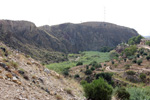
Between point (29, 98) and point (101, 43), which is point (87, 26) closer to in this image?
point (101, 43)

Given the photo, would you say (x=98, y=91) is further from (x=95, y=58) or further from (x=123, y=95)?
(x=95, y=58)

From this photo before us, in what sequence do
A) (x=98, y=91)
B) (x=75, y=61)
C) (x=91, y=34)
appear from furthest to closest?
(x=91, y=34) → (x=75, y=61) → (x=98, y=91)

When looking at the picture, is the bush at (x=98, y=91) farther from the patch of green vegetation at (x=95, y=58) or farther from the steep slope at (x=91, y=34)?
the steep slope at (x=91, y=34)

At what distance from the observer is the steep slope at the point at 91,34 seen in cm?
8742

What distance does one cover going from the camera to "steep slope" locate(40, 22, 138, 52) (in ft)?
287

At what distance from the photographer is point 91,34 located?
310 ft

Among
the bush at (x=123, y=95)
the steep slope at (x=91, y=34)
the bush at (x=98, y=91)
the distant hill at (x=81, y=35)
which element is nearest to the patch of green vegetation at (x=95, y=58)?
the distant hill at (x=81, y=35)

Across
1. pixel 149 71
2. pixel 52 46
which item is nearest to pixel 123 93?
pixel 149 71

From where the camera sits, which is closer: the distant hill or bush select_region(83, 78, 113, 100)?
bush select_region(83, 78, 113, 100)

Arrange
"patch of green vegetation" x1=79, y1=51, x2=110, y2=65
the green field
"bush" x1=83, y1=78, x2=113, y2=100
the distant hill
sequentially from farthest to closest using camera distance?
1. the distant hill
2. "patch of green vegetation" x1=79, y1=51, x2=110, y2=65
3. the green field
4. "bush" x1=83, y1=78, x2=113, y2=100

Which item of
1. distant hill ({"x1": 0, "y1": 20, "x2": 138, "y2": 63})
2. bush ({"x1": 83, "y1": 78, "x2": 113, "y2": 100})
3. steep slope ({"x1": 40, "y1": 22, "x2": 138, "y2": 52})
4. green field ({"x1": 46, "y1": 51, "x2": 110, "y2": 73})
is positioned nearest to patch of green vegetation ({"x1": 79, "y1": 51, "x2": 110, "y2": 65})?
green field ({"x1": 46, "y1": 51, "x2": 110, "y2": 73})

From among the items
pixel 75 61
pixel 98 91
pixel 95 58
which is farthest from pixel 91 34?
pixel 98 91

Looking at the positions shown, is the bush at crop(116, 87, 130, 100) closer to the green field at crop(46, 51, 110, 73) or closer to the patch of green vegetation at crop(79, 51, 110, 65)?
the green field at crop(46, 51, 110, 73)

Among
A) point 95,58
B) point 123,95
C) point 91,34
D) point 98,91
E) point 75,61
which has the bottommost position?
point 75,61
